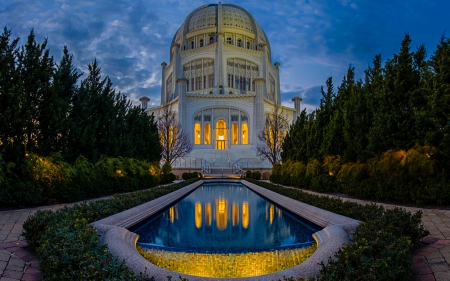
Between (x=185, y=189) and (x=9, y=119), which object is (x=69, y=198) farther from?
(x=185, y=189)

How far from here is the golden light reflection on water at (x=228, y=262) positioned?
4.35 meters

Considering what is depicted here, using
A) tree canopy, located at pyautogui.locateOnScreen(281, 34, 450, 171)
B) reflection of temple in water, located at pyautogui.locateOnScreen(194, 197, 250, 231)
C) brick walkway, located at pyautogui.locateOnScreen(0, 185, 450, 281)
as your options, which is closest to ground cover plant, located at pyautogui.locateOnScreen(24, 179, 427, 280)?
brick walkway, located at pyautogui.locateOnScreen(0, 185, 450, 281)

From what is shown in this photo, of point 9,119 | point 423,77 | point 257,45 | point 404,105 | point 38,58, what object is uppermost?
point 257,45

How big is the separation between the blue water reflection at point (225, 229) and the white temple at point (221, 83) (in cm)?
2287

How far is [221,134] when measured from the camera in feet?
149

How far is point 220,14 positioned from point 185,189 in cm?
4433

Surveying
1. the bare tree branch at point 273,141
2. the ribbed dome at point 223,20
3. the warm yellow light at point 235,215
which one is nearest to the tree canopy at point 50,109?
the warm yellow light at point 235,215

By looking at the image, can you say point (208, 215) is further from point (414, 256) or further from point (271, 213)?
point (414, 256)

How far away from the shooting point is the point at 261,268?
4.50m

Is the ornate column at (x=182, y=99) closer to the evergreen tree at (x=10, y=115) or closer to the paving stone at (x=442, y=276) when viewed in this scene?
the evergreen tree at (x=10, y=115)

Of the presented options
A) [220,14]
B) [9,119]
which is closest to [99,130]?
[9,119]

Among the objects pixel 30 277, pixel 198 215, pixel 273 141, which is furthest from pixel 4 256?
pixel 273 141

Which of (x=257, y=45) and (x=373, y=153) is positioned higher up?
(x=257, y=45)

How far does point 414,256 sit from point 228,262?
8.31 ft
